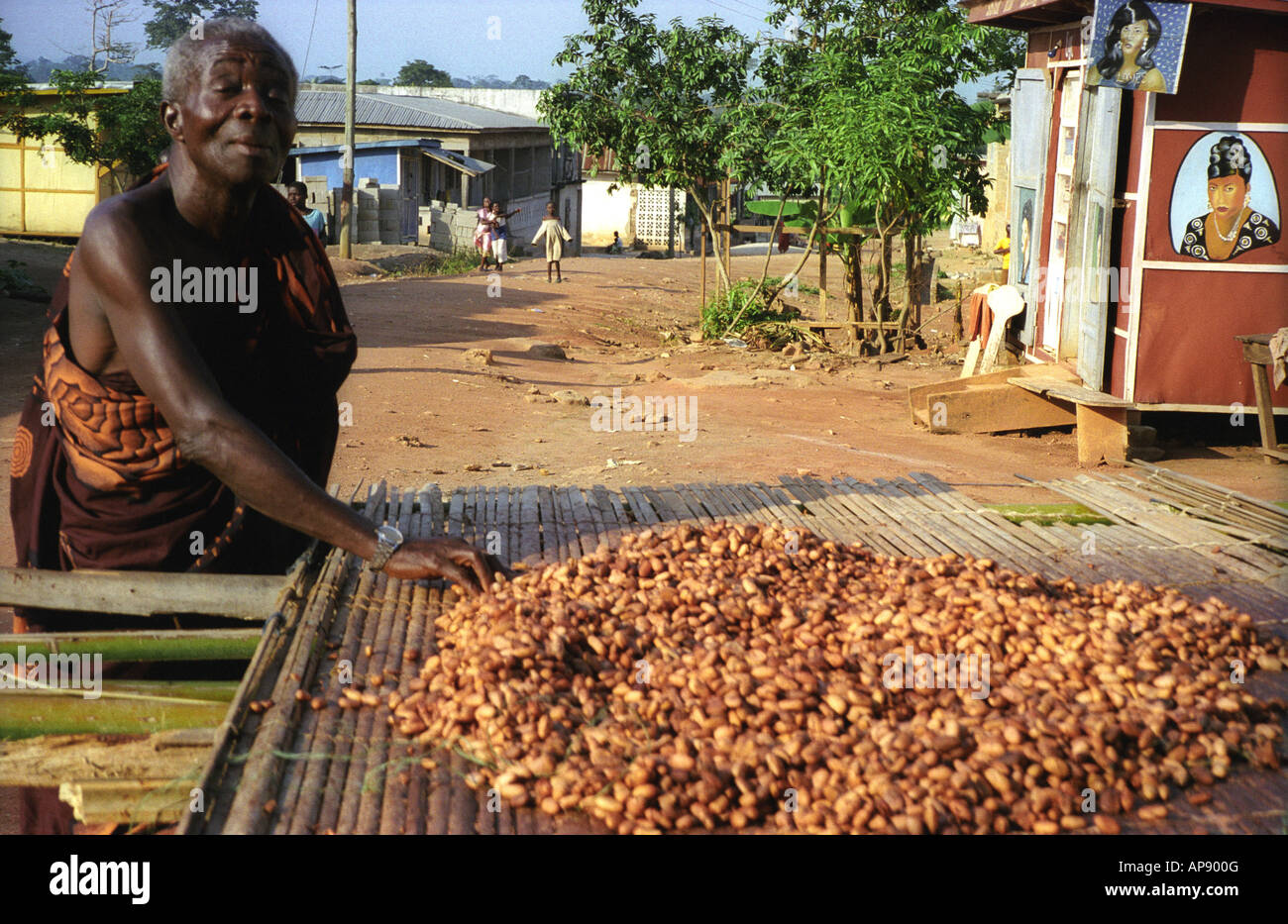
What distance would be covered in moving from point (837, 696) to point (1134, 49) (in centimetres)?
653

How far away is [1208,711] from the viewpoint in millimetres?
2385

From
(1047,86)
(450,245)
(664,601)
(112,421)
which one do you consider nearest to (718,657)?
(664,601)

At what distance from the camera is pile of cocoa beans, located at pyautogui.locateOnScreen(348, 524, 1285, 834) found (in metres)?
2.04

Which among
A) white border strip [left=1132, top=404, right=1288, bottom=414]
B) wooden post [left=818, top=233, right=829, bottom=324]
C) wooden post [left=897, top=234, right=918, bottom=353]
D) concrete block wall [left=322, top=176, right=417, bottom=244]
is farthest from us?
concrete block wall [left=322, top=176, right=417, bottom=244]

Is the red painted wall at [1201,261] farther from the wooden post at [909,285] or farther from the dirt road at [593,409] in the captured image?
the wooden post at [909,285]

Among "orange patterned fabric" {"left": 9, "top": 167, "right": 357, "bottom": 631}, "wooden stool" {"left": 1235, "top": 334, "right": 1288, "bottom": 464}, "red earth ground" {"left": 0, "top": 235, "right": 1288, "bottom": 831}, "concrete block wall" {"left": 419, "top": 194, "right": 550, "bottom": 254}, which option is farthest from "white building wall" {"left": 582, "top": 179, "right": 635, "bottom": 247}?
"orange patterned fabric" {"left": 9, "top": 167, "right": 357, "bottom": 631}

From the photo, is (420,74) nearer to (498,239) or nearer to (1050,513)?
(498,239)

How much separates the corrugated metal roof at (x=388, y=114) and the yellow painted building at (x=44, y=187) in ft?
21.9

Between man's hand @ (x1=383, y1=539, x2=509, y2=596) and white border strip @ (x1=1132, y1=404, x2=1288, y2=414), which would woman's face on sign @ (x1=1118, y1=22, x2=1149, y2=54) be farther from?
man's hand @ (x1=383, y1=539, x2=509, y2=596)

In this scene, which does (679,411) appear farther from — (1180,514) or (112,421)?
(112,421)

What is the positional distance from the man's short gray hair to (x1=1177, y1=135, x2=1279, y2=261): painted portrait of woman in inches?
268

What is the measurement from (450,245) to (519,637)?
920 inches

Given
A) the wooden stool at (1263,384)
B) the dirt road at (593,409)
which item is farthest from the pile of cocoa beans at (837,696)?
the wooden stool at (1263,384)

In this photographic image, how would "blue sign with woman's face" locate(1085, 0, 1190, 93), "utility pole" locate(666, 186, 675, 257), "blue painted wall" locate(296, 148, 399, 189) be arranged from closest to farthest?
"blue sign with woman's face" locate(1085, 0, 1190, 93), "blue painted wall" locate(296, 148, 399, 189), "utility pole" locate(666, 186, 675, 257)
